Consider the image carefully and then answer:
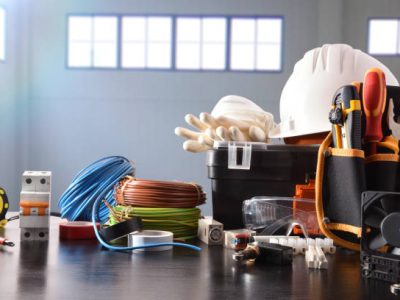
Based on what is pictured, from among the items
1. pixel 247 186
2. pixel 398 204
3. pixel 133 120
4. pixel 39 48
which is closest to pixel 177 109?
pixel 133 120

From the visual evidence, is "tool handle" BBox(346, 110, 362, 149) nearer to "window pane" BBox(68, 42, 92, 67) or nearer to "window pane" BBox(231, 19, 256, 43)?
"window pane" BBox(231, 19, 256, 43)

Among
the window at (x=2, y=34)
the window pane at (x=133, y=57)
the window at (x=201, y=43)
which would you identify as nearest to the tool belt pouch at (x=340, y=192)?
the window at (x=201, y=43)

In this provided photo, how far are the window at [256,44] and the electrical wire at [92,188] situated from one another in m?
4.18

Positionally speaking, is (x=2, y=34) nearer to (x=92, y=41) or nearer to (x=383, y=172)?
(x=92, y=41)

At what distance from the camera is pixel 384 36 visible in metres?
5.06

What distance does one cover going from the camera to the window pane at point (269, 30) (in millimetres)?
5133

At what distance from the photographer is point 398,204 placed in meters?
0.65

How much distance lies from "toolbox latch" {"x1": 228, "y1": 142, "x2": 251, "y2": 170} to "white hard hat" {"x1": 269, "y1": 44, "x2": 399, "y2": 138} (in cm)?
14

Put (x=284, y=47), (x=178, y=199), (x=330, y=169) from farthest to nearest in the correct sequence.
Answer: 1. (x=284, y=47)
2. (x=178, y=199)
3. (x=330, y=169)

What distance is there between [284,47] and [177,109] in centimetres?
128

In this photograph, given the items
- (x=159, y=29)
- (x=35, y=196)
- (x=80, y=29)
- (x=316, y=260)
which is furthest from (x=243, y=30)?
(x=316, y=260)

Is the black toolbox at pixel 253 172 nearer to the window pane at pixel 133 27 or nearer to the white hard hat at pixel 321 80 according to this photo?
the white hard hat at pixel 321 80

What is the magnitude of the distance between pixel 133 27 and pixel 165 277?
482 centimetres

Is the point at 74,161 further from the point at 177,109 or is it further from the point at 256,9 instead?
the point at 256,9
